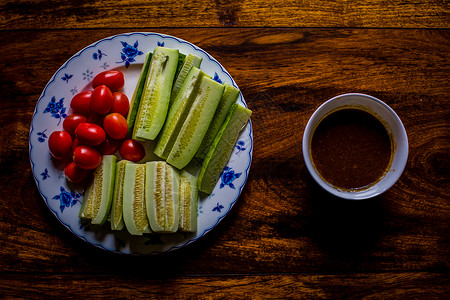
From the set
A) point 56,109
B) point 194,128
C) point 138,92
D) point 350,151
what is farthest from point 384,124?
point 56,109

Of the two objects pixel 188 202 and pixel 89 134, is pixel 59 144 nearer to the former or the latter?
pixel 89 134

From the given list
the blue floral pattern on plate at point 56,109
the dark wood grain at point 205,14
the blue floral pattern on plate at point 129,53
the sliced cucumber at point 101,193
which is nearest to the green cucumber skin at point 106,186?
the sliced cucumber at point 101,193

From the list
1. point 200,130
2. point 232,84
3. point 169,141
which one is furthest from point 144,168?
point 232,84

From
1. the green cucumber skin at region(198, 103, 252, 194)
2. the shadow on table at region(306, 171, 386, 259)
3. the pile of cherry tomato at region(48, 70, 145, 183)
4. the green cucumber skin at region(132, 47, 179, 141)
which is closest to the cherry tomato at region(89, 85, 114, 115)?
the pile of cherry tomato at region(48, 70, 145, 183)

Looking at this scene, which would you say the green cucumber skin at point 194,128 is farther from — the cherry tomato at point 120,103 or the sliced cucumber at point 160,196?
the cherry tomato at point 120,103

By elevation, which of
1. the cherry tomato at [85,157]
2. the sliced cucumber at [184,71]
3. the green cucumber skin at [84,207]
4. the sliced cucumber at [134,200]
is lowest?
the green cucumber skin at [84,207]

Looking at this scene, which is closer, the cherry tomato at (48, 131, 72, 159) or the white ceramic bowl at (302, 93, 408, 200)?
the white ceramic bowl at (302, 93, 408, 200)

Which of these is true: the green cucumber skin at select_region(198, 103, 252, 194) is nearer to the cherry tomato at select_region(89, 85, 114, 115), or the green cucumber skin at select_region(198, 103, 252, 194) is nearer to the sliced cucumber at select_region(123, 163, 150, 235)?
the sliced cucumber at select_region(123, 163, 150, 235)
